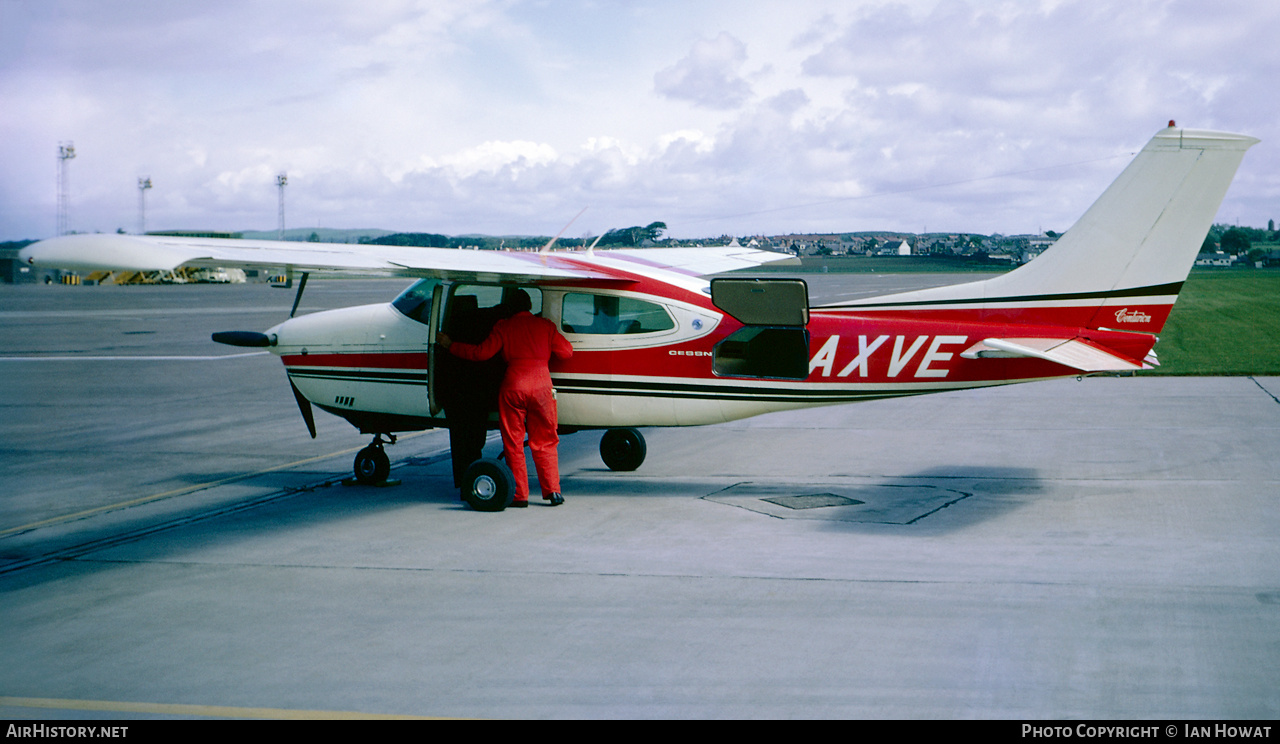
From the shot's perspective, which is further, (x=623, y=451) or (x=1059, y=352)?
(x=623, y=451)

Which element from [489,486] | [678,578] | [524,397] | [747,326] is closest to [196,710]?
[678,578]

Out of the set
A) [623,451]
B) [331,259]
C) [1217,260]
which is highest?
[1217,260]

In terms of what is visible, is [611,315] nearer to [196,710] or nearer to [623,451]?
[623,451]

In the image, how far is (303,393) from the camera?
34.6ft

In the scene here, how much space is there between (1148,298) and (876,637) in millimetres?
4805

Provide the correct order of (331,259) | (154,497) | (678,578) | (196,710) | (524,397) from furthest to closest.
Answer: (154,497) → (524,397) → (331,259) → (678,578) → (196,710)

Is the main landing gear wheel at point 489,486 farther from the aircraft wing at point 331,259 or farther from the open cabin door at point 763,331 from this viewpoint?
the open cabin door at point 763,331

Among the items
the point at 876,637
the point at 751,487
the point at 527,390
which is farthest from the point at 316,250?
the point at 876,637

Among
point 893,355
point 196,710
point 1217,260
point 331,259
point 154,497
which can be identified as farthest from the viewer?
point 1217,260

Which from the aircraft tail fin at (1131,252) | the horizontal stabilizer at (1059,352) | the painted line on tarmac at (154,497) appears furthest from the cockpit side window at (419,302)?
the horizontal stabilizer at (1059,352)

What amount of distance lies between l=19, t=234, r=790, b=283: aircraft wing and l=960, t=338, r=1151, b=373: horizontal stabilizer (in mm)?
3367

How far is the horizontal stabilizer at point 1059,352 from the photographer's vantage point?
25.8 feet

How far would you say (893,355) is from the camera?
891 cm

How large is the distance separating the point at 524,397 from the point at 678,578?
2926 millimetres
